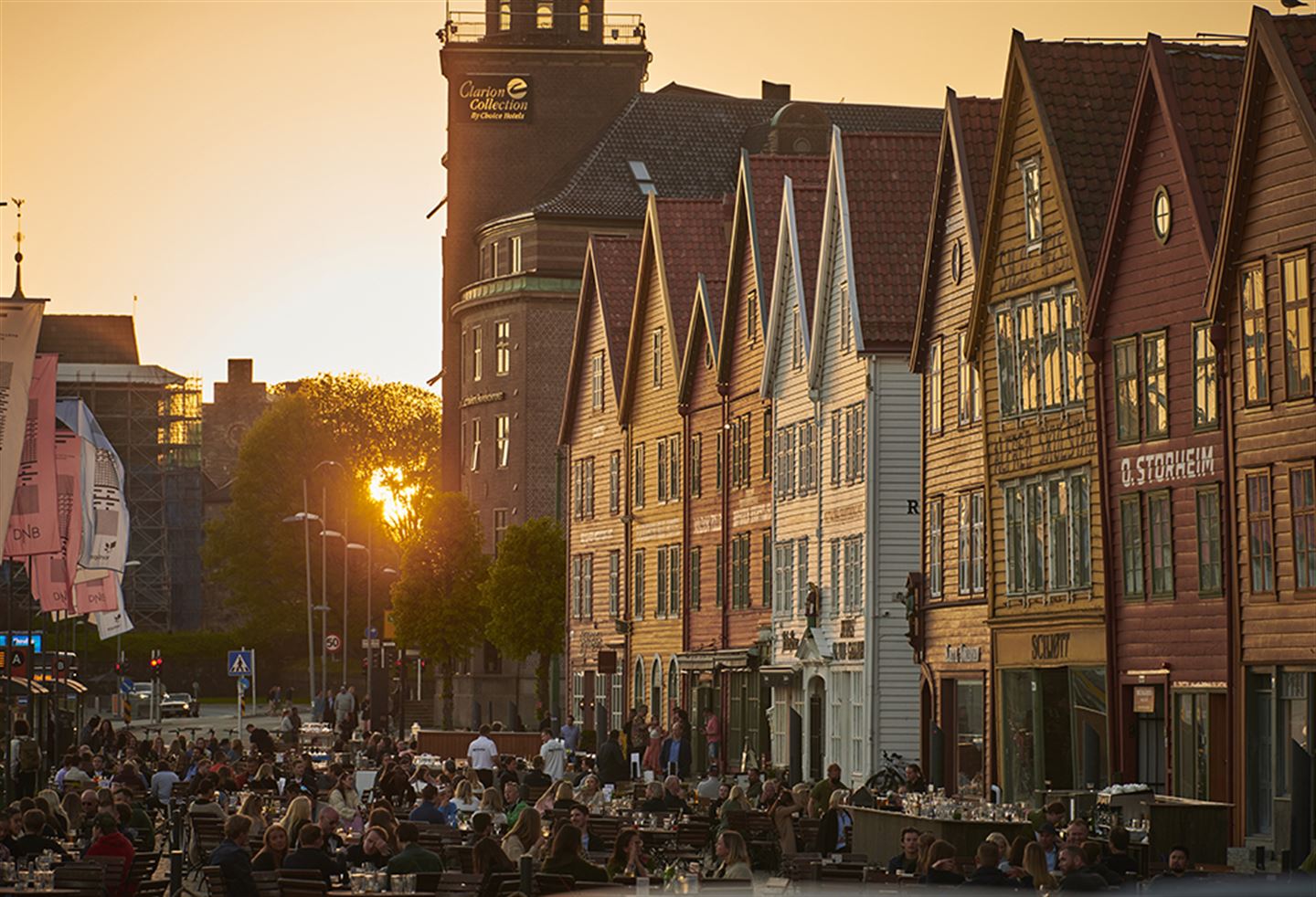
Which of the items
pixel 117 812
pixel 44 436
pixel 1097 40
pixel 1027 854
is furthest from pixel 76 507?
pixel 1027 854

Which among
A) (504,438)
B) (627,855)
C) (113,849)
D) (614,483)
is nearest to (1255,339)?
(627,855)

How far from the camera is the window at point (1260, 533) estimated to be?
34.3m

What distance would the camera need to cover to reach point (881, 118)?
105188mm

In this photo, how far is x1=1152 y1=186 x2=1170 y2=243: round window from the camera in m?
37.9

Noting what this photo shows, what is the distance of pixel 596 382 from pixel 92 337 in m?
104

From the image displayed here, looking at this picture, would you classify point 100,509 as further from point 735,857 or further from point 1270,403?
point 735,857

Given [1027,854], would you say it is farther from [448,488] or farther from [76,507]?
[448,488]

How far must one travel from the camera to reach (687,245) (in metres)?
69.6

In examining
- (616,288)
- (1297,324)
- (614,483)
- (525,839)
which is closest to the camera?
(525,839)

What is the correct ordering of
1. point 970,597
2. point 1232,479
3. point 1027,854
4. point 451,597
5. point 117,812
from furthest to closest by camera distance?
point 451,597 → point 970,597 → point 1232,479 → point 117,812 → point 1027,854

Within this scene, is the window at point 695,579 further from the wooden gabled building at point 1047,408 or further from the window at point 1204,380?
the window at point 1204,380

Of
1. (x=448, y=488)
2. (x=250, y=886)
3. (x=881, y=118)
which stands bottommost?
(x=250, y=886)

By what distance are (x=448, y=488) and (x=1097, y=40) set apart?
2574 inches

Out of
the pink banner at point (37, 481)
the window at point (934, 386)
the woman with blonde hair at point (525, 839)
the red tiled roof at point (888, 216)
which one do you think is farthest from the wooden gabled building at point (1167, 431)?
the pink banner at point (37, 481)
